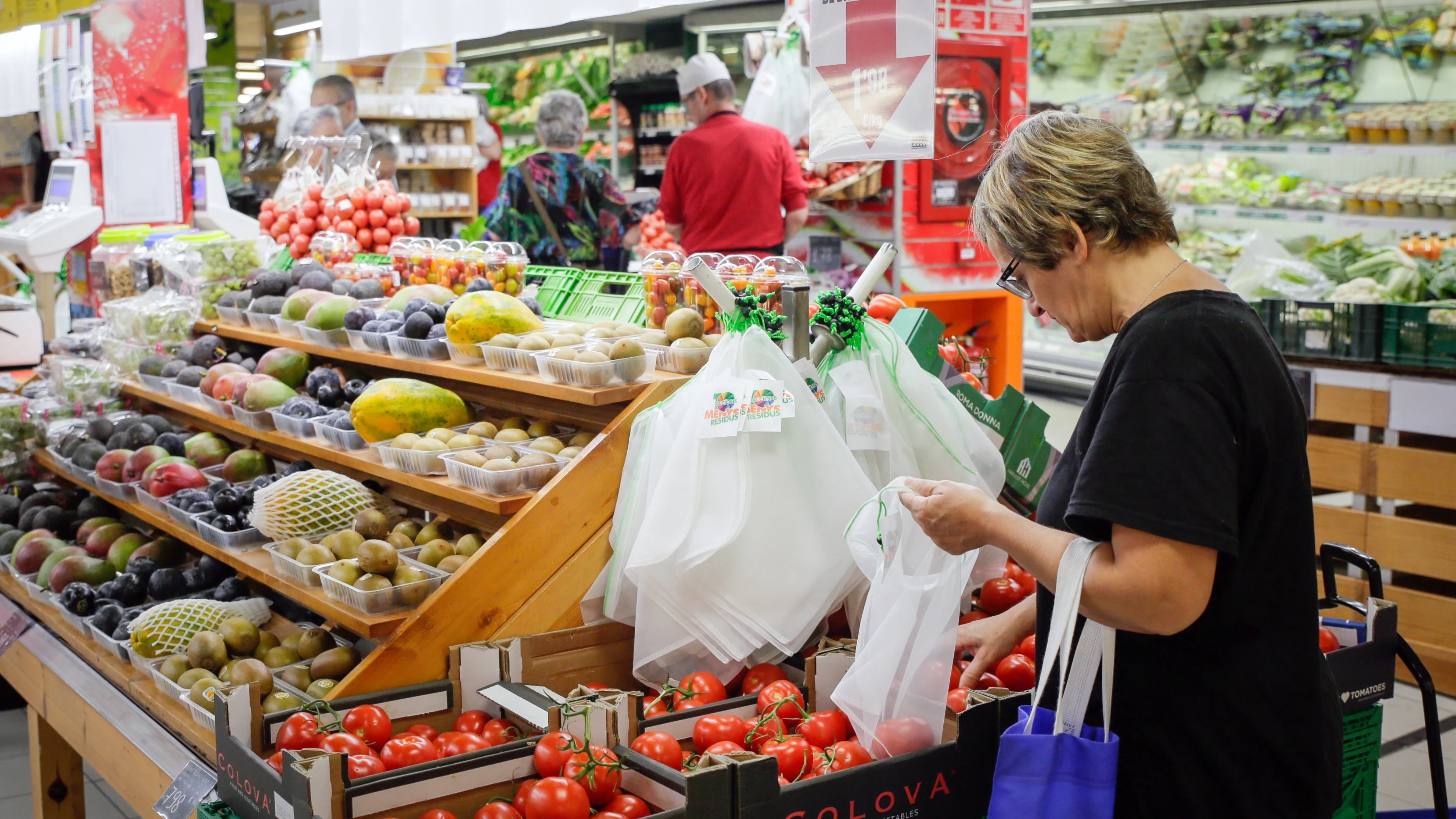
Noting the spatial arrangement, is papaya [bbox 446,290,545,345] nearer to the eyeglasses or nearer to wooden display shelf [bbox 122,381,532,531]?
wooden display shelf [bbox 122,381,532,531]

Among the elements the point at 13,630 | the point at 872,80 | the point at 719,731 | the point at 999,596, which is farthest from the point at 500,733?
the point at 13,630

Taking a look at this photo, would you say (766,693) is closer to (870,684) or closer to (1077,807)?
(870,684)

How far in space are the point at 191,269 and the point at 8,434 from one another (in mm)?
905

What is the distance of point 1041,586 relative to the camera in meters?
1.64

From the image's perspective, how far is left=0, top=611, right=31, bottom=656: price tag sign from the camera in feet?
11.0

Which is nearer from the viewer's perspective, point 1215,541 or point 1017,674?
point 1215,541

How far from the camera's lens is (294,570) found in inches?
103

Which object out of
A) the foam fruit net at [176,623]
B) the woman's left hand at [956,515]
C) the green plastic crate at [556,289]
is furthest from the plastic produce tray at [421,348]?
the woman's left hand at [956,515]

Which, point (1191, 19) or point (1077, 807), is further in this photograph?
point (1191, 19)

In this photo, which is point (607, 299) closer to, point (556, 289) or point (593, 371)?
point (556, 289)

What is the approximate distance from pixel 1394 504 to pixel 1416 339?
2.03ft

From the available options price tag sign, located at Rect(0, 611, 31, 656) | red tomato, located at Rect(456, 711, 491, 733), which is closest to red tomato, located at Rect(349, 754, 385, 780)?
red tomato, located at Rect(456, 711, 491, 733)

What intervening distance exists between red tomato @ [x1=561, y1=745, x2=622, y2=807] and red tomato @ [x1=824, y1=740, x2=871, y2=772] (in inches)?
13.2

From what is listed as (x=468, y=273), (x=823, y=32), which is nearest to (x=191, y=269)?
(x=468, y=273)
